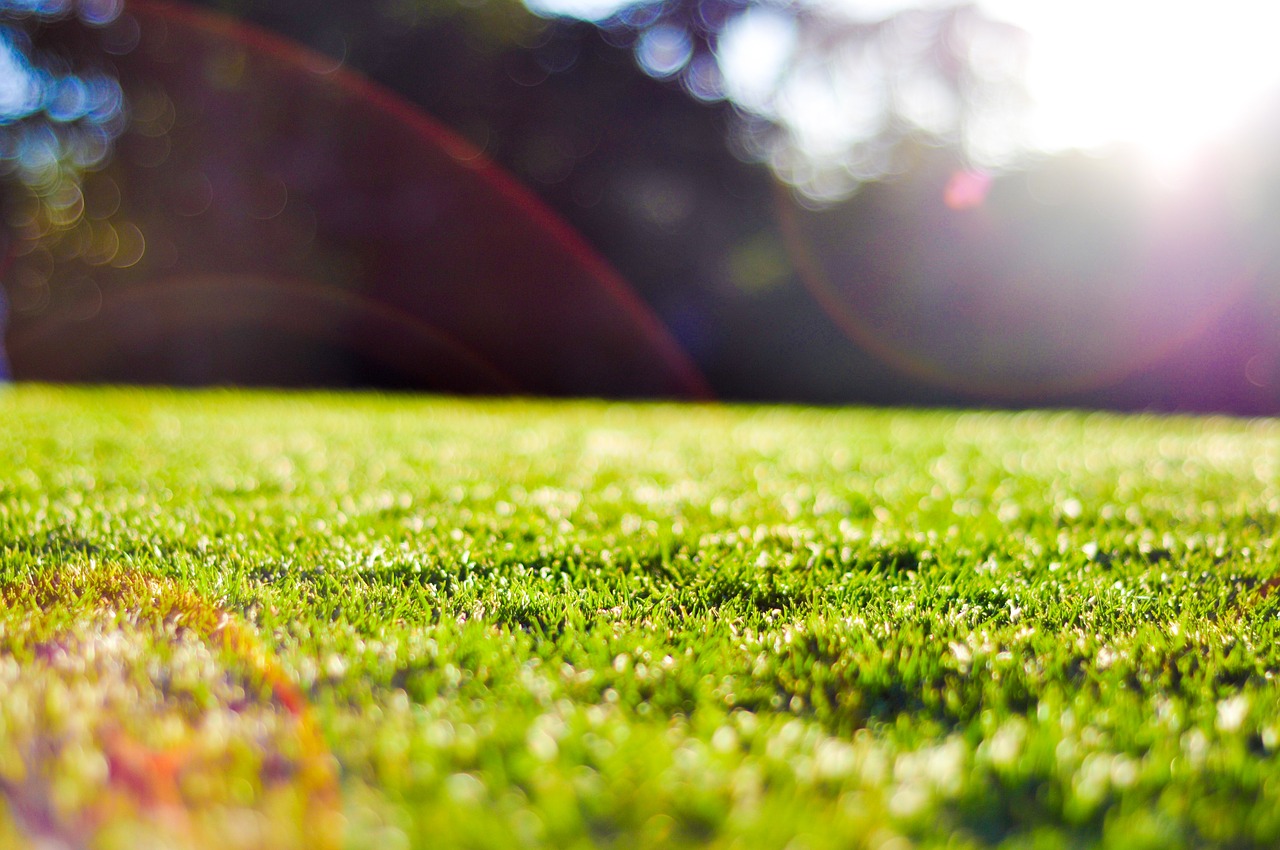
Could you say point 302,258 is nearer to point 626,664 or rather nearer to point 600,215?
point 600,215

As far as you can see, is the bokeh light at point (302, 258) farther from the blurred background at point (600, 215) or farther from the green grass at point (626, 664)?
the green grass at point (626, 664)

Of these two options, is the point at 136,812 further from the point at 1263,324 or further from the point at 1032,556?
the point at 1263,324

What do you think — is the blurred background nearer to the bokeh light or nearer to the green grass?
the bokeh light

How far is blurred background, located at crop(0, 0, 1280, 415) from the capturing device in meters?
19.9

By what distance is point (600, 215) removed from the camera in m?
24.5

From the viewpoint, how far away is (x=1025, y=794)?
189 centimetres

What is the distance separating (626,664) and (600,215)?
2303 cm

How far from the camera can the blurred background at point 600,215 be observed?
19.9 m

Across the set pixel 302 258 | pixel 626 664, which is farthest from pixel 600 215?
pixel 626 664

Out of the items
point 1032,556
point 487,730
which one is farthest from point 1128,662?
point 487,730

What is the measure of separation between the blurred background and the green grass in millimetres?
16224

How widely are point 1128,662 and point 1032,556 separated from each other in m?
1.32

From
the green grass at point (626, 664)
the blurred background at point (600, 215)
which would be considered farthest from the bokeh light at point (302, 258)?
the green grass at point (626, 664)

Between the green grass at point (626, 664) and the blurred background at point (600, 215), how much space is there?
53.2 feet
